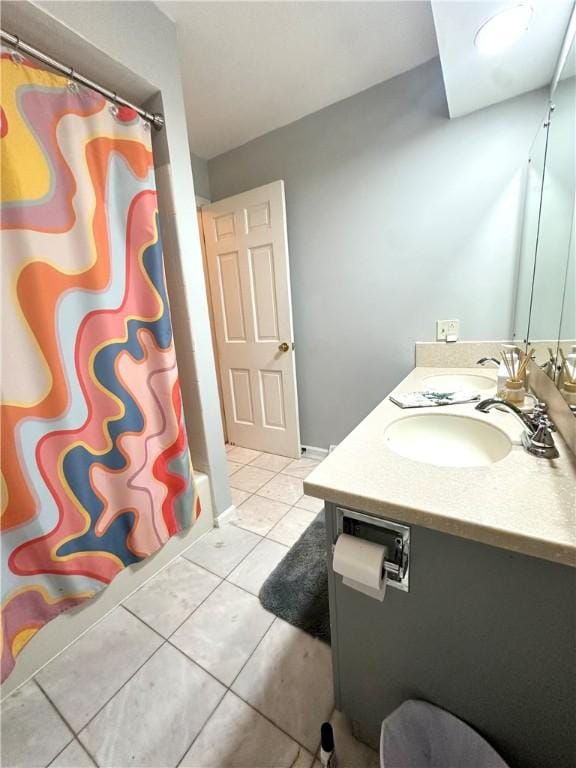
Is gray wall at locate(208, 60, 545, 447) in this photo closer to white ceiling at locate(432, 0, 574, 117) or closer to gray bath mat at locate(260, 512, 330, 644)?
white ceiling at locate(432, 0, 574, 117)

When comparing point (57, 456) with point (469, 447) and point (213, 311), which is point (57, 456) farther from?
point (213, 311)

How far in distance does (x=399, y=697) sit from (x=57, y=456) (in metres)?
1.19

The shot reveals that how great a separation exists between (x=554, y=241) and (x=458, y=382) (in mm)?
672

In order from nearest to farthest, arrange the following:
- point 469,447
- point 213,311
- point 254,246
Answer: point 469,447
point 254,246
point 213,311

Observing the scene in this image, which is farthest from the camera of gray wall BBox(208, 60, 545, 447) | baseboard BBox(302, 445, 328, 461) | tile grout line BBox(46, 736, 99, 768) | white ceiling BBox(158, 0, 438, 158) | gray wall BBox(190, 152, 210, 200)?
baseboard BBox(302, 445, 328, 461)

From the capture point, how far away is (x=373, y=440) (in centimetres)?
80

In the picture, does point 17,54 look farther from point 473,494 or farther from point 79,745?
point 79,745

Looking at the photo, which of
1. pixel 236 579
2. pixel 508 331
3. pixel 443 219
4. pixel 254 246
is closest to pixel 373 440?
pixel 236 579

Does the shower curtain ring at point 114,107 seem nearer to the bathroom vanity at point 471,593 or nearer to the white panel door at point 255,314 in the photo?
the white panel door at point 255,314

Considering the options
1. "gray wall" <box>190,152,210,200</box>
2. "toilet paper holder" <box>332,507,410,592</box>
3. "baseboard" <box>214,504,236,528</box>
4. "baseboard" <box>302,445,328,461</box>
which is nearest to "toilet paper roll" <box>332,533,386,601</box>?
"toilet paper holder" <box>332,507,410,592</box>

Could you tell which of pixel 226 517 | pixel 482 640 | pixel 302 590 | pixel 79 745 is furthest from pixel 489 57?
pixel 79 745

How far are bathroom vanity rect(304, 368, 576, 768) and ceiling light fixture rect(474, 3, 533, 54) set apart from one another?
1.30 meters

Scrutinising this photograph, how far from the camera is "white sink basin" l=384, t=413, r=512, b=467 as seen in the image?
870mm

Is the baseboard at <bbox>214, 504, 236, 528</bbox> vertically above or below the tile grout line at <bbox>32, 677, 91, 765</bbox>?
above
